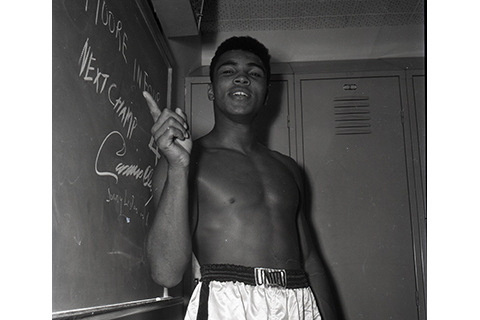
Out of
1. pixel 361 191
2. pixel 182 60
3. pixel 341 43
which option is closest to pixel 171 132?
pixel 182 60

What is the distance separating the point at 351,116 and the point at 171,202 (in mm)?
923

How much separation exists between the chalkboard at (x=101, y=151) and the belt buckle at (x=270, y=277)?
22 cm

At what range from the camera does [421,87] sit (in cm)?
145

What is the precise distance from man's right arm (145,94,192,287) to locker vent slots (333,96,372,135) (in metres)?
0.81

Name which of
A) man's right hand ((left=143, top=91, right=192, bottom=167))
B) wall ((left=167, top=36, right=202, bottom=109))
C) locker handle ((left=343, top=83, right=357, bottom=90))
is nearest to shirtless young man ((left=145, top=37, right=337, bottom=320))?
man's right hand ((left=143, top=91, right=192, bottom=167))

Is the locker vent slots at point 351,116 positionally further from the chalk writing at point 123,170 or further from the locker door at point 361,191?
the chalk writing at point 123,170

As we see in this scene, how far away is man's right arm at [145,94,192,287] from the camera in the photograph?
1.90 feet

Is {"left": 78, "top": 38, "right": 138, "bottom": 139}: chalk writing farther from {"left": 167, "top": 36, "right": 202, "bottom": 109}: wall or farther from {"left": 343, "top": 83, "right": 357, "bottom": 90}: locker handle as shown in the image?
{"left": 343, "top": 83, "right": 357, "bottom": 90}: locker handle

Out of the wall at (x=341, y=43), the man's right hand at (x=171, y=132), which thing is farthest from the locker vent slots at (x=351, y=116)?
the man's right hand at (x=171, y=132)

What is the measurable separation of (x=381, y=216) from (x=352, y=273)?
198 millimetres

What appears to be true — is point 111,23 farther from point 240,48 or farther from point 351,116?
point 351,116

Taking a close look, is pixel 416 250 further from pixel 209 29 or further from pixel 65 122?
pixel 65 122
